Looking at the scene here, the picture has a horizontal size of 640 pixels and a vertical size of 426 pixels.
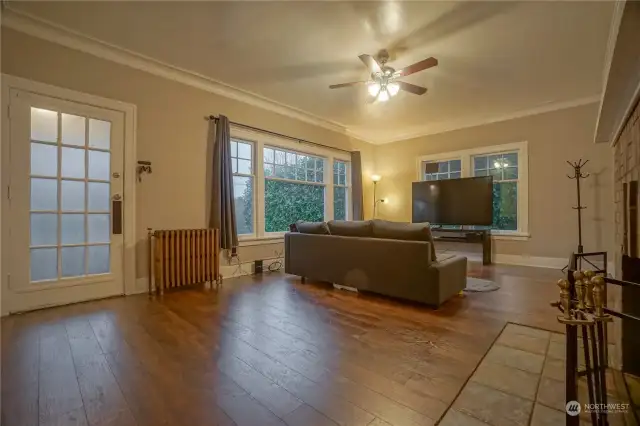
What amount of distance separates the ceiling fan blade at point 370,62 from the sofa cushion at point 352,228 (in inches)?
64.6

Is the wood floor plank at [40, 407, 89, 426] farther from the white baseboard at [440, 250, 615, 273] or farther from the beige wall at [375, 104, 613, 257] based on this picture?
the beige wall at [375, 104, 613, 257]

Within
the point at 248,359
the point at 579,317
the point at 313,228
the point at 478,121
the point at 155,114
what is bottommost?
the point at 248,359

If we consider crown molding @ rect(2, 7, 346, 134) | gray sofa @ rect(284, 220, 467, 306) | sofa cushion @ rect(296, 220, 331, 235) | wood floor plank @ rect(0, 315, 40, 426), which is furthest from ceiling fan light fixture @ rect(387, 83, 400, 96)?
wood floor plank @ rect(0, 315, 40, 426)

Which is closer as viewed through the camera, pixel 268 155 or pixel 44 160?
pixel 44 160

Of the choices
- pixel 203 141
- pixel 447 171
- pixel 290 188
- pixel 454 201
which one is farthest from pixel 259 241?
pixel 447 171

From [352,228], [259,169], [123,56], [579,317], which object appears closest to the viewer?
[579,317]

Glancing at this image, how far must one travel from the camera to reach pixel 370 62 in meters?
2.93

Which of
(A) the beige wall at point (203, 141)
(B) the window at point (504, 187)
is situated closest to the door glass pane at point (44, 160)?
(A) the beige wall at point (203, 141)

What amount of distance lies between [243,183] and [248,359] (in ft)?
10.7

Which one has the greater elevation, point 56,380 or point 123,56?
point 123,56

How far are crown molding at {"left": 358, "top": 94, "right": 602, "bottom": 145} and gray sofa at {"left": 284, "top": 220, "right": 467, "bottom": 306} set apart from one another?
11.7 feet

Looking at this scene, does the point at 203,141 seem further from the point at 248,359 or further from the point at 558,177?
the point at 558,177

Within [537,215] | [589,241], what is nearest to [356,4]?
[537,215]

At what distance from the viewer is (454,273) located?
299cm
